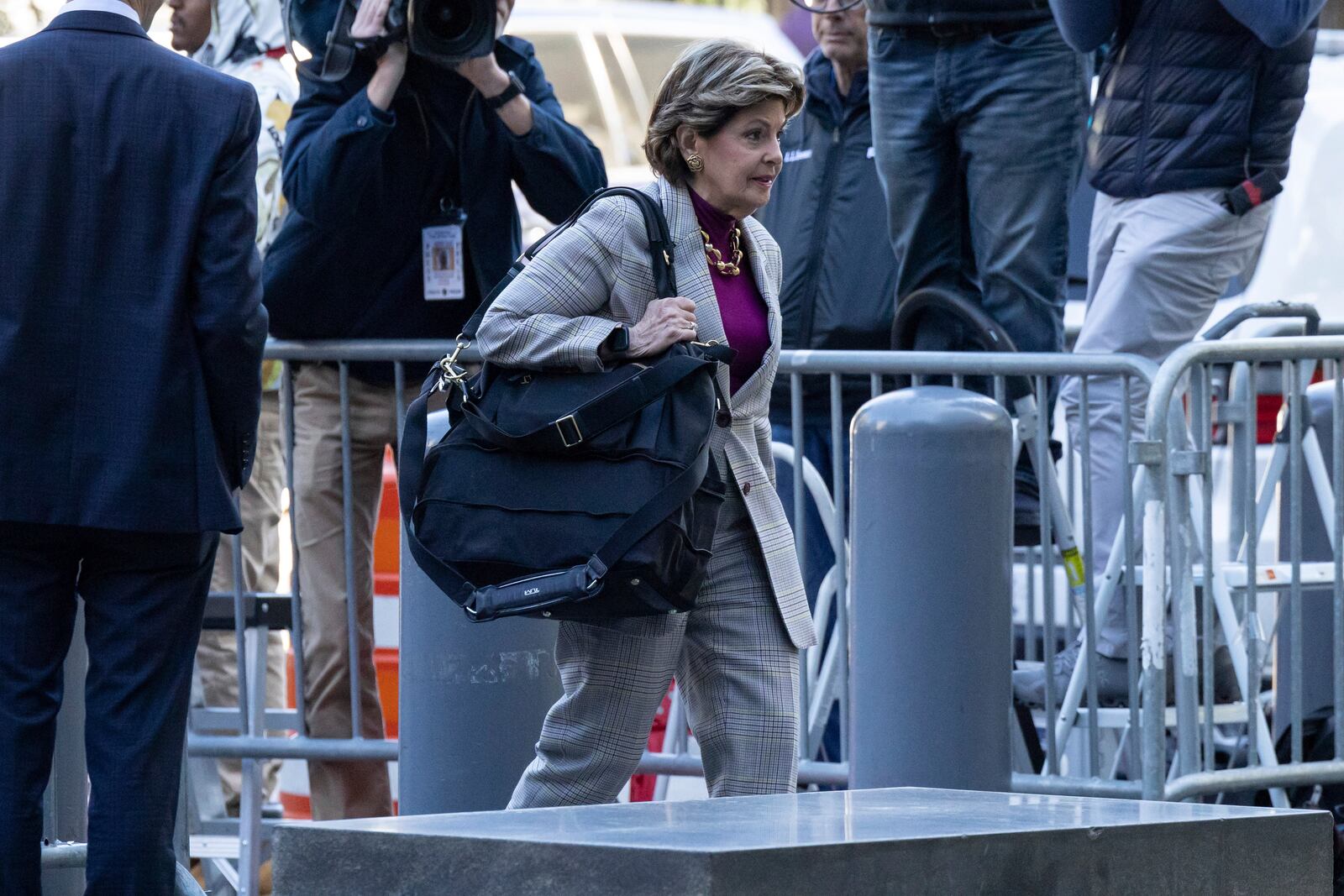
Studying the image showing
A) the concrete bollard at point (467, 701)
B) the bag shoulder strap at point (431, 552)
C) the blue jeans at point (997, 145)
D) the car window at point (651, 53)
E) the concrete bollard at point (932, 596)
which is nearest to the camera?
the bag shoulder strap at point (431, 552)

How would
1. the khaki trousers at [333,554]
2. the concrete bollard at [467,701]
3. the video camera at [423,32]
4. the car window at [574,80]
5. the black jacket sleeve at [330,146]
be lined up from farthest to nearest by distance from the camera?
the car window at [574,80] → the khaki trousers at [333,554] → the black jacket sleeve at [330,146] → the video camera at [423,32] → the concrete bollard at [467,701]

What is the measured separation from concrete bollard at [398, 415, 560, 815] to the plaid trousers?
2.11ft

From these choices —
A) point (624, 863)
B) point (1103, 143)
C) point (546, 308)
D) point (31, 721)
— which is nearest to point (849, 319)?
point (1103, 143)

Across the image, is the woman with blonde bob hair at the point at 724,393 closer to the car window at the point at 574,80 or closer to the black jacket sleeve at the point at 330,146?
the black jacket sleeve at the point at 330,146

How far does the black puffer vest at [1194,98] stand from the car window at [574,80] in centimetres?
966

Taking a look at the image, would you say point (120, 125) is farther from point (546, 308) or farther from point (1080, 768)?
point (1080, 768)

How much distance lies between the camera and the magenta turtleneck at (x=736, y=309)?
419cm

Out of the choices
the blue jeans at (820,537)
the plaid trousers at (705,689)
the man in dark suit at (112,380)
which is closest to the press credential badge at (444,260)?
the blue jeans at (820,537)

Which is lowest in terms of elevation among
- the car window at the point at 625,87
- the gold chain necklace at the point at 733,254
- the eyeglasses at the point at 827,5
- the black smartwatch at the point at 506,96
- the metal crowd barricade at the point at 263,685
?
the metal crowd barricade at the point at 263,685

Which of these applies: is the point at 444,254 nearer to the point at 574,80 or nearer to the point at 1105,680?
the point at 1105,680

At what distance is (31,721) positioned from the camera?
13.9ft

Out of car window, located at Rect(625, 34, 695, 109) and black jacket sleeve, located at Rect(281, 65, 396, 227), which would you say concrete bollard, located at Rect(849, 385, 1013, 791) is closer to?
black jacket sleeve, located at Rect(281, 65, 396, 227)

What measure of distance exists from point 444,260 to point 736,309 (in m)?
1.72

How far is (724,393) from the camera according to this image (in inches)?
161
